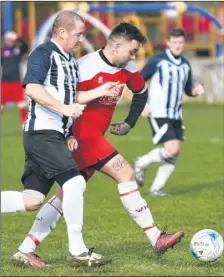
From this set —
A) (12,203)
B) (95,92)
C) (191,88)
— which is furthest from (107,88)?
(191,88)

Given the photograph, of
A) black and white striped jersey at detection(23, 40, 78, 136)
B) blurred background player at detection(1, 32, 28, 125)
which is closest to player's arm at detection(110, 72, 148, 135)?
black and white striped jersey at detection(23, 40, 78, 136)

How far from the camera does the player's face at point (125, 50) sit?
26.0 feet

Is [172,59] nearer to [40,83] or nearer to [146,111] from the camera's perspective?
[146,111]

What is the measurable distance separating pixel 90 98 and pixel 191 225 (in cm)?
292

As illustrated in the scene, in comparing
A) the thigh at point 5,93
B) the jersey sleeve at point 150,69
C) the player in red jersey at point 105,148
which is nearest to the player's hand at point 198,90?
the jersey sleeve at point 150,69

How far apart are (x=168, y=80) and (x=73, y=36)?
543 centimetres

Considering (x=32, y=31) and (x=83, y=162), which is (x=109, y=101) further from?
(x=32, y=31)

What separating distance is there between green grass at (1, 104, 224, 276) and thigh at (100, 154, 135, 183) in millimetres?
692

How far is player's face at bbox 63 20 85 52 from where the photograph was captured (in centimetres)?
750

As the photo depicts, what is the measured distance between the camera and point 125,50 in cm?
793

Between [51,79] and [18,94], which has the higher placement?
[51,79]

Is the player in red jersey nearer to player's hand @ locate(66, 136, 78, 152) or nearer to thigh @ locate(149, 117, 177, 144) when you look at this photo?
player's hand @ locate(66, 136, 78, 152)

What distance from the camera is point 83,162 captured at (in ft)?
26.2

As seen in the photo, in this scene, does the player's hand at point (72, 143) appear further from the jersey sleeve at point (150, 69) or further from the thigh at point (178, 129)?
the thigh at point (178, 129)
